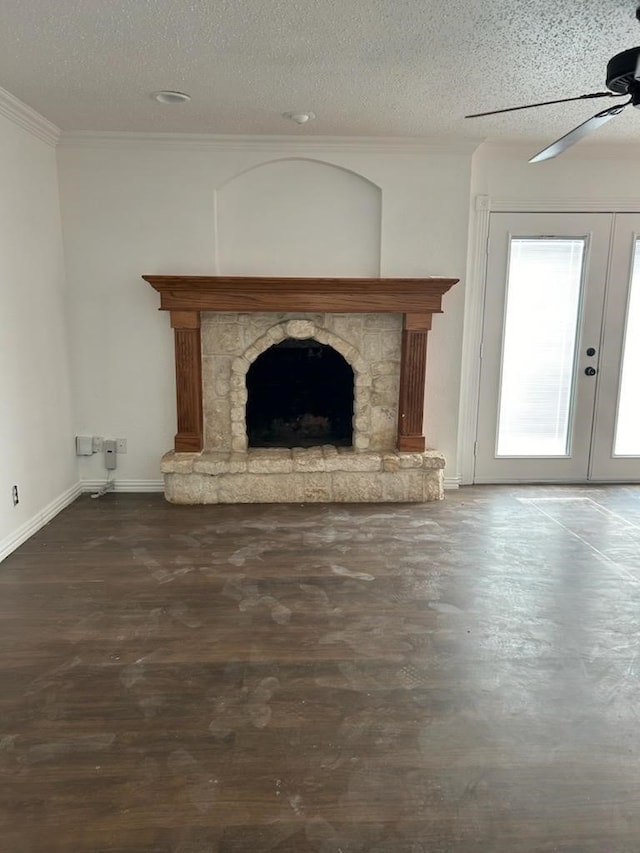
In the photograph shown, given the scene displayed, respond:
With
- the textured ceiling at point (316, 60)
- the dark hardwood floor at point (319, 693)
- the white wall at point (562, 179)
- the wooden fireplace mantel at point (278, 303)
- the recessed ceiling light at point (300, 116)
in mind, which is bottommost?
the dark hardwood floor at point (319, 693)

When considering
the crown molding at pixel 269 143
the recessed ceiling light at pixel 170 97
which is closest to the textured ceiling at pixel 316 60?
the recessed ceiling light at pixel 170 97

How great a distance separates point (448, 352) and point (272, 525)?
191 cm

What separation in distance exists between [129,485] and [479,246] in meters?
3.30

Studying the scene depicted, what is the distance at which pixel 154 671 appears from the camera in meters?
2.19

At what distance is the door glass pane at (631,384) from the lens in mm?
4523

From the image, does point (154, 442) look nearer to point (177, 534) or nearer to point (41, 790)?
point (177, 534)

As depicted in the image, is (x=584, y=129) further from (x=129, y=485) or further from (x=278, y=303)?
(x=129, y=485)

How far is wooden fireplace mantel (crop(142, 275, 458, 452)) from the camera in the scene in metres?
4.00

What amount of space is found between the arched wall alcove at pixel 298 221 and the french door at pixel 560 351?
40.5 inches

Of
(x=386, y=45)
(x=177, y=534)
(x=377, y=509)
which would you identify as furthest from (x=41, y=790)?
(x=386, y=45)

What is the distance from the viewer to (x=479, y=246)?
439 centimetres

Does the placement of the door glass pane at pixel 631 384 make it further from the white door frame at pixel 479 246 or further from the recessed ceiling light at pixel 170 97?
the recessed ceiling light at pixel 170 97

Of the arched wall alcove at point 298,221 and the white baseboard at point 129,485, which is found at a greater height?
the arched wall alcove at point 298,221

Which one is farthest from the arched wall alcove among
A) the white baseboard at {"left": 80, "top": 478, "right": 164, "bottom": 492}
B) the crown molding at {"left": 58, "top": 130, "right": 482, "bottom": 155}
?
the white baseboard at {"left": 80, "top": 478, "right": 164, "bottom": 492}
